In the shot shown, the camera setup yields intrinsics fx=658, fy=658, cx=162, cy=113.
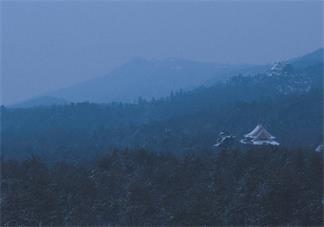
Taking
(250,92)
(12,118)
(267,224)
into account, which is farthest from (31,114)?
(267,224)

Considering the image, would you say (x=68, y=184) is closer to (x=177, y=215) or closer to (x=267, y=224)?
(x=177, y=215)

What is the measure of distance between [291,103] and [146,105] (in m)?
6.43

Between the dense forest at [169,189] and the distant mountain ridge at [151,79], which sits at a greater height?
the distant mountain ridge at [151,79]

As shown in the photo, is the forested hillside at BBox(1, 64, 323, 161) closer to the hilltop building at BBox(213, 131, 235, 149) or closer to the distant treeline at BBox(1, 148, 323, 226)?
the hilltop building at BBox(213, 131, 235, 149)

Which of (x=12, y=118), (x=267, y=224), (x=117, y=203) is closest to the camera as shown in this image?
(x=267, y=224)

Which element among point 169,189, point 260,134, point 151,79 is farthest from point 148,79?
point 169,189

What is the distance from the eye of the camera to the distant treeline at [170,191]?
816cm

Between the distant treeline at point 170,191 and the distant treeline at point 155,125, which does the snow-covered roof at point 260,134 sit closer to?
the distant treeline at point 155,125

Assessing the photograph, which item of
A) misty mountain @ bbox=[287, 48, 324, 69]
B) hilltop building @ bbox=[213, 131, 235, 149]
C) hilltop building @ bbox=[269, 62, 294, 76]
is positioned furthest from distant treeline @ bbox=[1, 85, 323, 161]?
misty mountain @ bbox=[287, 48, 324, 69]

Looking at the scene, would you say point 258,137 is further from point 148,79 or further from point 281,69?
point 148,79

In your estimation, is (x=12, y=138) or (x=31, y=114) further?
(x=31, y=114)

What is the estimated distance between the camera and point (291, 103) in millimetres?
18406

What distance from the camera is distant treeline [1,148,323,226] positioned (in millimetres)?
8156

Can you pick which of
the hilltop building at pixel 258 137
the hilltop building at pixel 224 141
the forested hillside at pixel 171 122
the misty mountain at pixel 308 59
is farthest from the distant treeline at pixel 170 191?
the misty mountain at pixel 308 59
